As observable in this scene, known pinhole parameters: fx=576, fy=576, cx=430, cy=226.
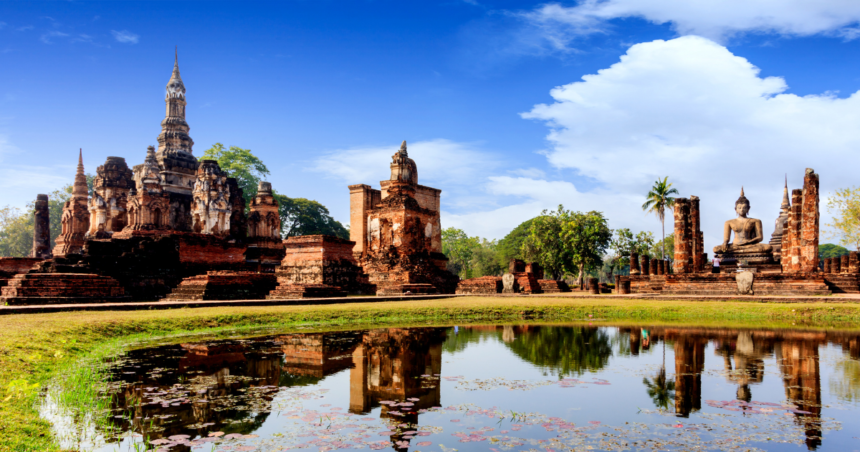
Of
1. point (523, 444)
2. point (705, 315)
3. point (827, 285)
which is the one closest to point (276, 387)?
point (523, 444)

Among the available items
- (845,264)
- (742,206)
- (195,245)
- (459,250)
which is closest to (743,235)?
(742,206)

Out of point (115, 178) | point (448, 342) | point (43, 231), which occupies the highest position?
point (115, 178)

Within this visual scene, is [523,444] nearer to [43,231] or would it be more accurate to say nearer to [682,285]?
Result: [682,285]

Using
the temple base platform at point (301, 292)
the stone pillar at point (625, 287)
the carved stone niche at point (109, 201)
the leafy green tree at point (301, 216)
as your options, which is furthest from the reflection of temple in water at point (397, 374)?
the leafy green tree at point (301, 216)

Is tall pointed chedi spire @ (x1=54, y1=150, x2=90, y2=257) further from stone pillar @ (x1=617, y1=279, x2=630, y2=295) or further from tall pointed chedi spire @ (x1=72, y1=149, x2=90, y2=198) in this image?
stone pillar @ (x1=617, y1=279, x2=630, y2=295)

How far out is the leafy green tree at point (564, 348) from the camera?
25.7 feet

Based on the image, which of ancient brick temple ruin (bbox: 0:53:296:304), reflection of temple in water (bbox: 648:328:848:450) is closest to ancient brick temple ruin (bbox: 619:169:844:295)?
reflection of temple in water (bbox: 648:328:848:450)

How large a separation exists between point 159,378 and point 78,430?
6.89 feet

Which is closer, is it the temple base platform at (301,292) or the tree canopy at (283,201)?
the temple base platform at (301,292)

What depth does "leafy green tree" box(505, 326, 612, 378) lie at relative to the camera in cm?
784

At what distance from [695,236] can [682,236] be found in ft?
5.08

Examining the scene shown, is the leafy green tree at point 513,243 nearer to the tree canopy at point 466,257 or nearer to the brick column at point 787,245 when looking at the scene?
the tree canopy at point 466,257

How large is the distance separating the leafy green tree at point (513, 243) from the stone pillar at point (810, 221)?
39.2 metres

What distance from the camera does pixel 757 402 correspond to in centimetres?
559
